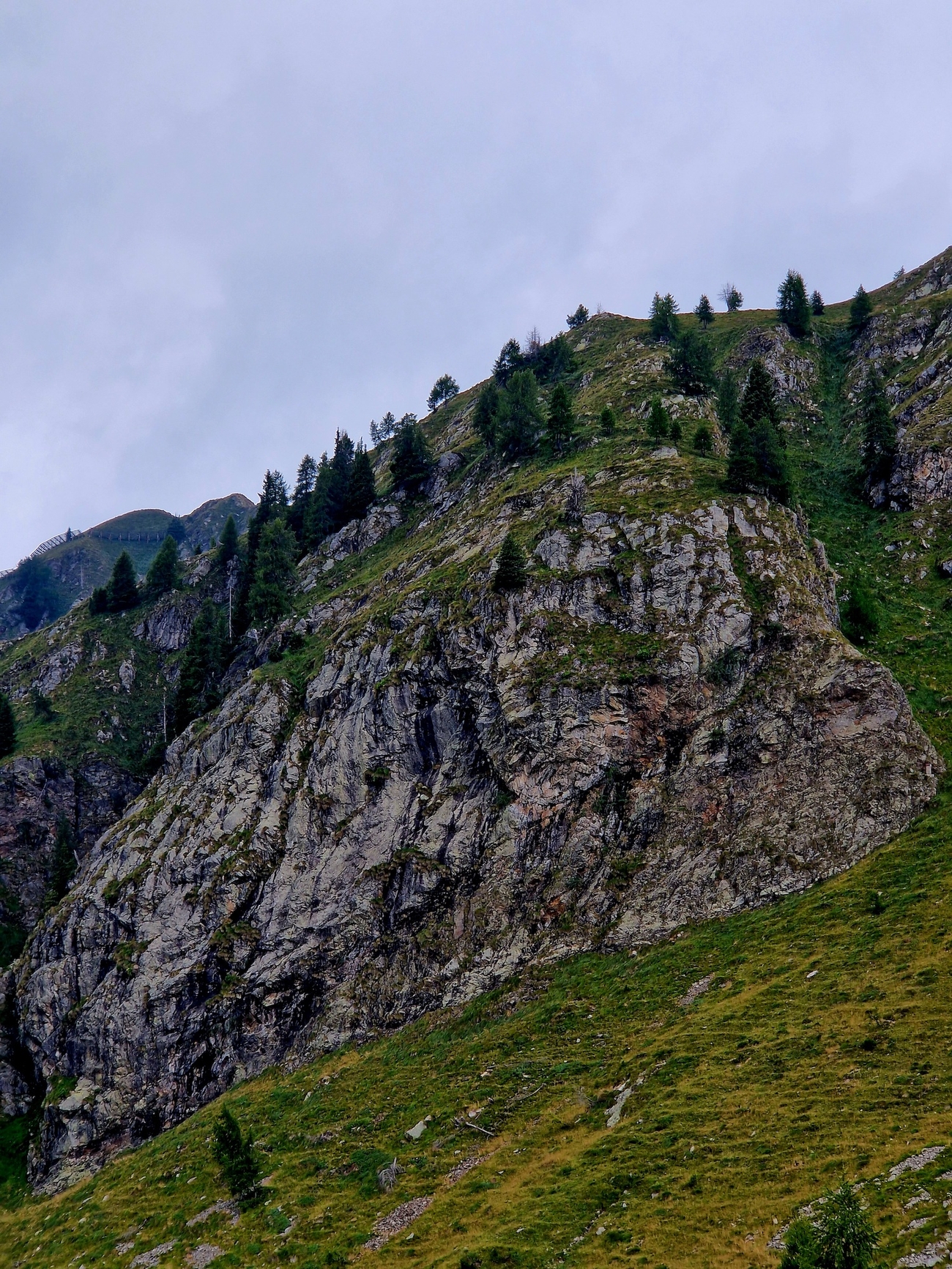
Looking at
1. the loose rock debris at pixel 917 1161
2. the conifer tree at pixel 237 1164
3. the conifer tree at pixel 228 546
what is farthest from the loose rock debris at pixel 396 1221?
the conifer tree at pixel 228 546

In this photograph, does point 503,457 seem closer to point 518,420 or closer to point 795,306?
point 518,420

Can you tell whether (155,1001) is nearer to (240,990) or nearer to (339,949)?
(240,990)

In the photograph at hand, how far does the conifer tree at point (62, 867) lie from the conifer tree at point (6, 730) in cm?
1742

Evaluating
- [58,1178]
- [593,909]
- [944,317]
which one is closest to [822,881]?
[593,909]

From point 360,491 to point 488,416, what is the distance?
75.0 ft

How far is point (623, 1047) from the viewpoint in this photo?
33969 mm

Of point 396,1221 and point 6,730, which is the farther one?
point 6,730

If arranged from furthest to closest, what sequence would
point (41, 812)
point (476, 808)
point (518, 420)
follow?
point (518, 420)
point (41, 812)
point (476, 808)

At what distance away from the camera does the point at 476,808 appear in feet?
171

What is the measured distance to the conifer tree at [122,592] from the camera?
125m

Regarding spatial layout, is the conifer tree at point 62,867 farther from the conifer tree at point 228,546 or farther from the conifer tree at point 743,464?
the conifer tree at point 743,464

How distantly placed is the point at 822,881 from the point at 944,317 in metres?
96.8

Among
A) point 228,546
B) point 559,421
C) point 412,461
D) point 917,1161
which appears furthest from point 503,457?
point 917,1161

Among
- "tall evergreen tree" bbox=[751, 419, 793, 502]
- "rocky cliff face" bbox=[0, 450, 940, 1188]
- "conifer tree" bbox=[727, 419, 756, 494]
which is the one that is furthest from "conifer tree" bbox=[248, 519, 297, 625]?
"tall evergreen tree" bbox=[751, 419, 793, 502]
